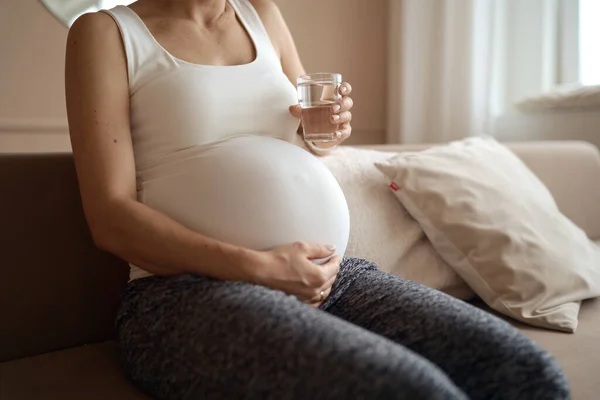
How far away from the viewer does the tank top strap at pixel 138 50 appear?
3.32 ft

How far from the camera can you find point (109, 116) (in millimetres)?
958

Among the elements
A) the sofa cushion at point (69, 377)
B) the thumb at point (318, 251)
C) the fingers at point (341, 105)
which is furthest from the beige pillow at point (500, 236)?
the sofa cushion at point (69, 377)

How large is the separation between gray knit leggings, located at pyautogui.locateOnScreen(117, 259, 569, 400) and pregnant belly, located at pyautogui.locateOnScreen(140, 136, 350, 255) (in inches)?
4.1

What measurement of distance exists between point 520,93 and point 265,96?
162 centimetres

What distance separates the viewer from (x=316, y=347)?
70 cm

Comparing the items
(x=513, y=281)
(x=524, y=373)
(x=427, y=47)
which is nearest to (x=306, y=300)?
(x=524, y=373)

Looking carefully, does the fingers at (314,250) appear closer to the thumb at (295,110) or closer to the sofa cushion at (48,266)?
the thumb at (295,110)

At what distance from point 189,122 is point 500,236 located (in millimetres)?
705

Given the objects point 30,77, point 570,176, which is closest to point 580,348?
point 570,176

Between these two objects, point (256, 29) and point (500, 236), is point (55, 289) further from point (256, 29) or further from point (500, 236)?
point (500, 236)

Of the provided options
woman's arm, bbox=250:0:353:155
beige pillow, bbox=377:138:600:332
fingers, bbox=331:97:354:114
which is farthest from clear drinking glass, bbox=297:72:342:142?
beige pillow, bbox=377:138:600:332

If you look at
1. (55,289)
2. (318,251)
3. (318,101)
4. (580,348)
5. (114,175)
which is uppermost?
(318,101)

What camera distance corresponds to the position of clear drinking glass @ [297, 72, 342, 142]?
1.03m

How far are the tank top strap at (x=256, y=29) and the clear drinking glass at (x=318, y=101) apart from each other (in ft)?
0.55
